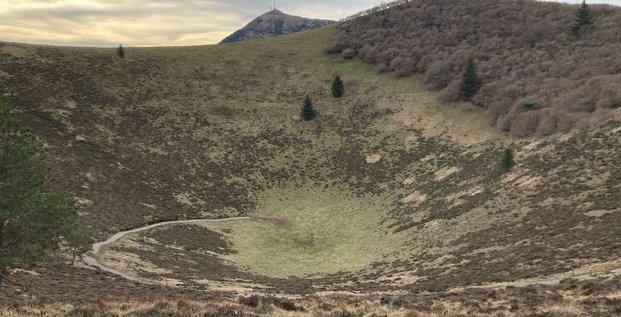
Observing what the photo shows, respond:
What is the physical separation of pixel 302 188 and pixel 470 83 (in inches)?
1467

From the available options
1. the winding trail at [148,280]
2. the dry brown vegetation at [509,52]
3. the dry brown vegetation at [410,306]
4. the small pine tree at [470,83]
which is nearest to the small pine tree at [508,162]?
the dry brown vegetation at [509,52]

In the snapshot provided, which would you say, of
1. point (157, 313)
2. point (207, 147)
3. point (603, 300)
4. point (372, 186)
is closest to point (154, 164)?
point (207, 147)

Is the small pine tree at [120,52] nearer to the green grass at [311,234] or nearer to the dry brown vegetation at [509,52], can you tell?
the dry brown vegetation at [509,52]

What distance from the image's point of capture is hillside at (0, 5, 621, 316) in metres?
26.0

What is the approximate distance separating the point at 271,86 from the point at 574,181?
68.1 metres

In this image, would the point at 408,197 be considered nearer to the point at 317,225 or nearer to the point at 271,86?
the point at 317,225

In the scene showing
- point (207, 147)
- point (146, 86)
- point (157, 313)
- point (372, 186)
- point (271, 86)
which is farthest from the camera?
point (271, 86)

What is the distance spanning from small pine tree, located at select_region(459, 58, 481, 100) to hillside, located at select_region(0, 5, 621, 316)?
2.81m

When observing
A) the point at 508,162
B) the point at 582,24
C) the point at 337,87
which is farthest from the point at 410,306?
the point at 582,24

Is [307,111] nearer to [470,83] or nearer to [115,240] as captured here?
[470,83]

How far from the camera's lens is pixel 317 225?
58.8 meters

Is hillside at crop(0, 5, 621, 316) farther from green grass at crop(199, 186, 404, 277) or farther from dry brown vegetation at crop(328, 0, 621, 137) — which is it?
dry brown vegetation at crop(328, 0, 621, 137)

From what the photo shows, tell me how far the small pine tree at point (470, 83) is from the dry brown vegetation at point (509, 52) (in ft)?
4.52

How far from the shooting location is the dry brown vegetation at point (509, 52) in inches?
2447
